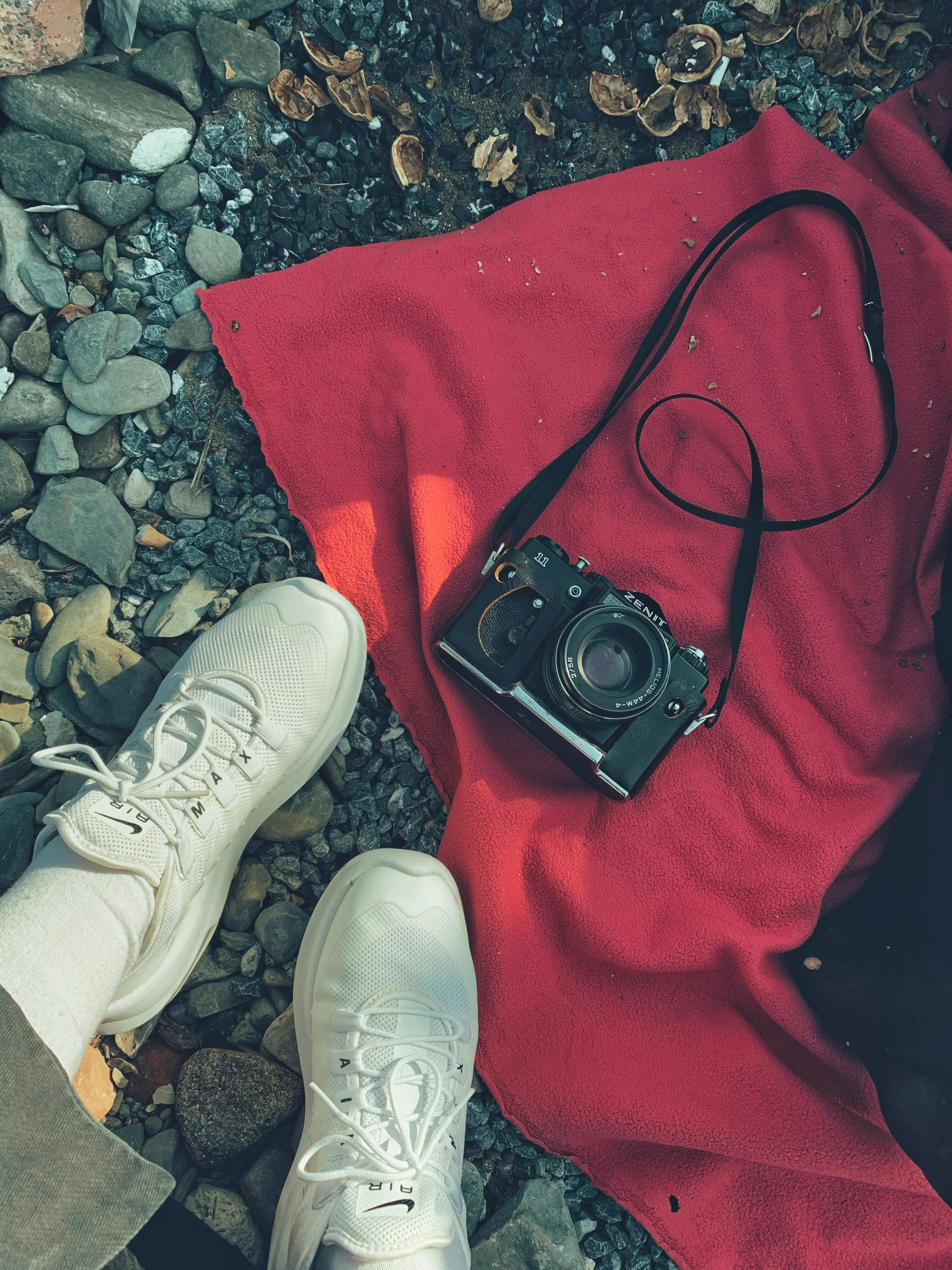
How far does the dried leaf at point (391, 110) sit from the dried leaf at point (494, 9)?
19 centimetres

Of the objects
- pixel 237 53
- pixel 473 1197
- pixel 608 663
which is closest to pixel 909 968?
pixel 608 663

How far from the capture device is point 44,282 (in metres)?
1.24

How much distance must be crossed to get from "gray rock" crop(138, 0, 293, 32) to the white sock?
125cm

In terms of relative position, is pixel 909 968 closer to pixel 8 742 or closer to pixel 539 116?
pixel 8 742

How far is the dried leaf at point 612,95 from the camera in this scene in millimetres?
1352

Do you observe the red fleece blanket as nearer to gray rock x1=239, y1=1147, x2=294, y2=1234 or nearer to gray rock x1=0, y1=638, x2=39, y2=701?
gray rock x1=239, y1=1147, x2=294, y2=1234

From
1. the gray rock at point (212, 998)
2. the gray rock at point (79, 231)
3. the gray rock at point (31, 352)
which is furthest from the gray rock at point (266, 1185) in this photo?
the gray rock at point (79, 231)

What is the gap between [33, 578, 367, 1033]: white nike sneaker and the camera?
41.6 inches

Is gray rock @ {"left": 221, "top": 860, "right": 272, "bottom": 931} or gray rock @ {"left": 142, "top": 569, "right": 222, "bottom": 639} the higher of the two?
gray rock @ {"left": 142, "top": 569, "right": 222, "bottom": 639}

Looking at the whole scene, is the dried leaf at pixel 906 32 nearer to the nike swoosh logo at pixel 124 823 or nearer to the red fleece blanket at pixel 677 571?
the red fleece blanket at pixel 677 571

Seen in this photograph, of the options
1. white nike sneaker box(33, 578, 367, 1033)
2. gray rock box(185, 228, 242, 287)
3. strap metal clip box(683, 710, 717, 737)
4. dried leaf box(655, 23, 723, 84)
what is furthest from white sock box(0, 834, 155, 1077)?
dried leaf box(655, 23, 723, 84)

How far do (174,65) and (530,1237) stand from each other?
184 cm

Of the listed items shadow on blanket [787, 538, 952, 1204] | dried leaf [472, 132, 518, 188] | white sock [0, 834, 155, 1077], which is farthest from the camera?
dried leaf [472, 132, 518, 188]

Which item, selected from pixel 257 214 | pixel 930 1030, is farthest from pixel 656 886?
pixel 257 214
